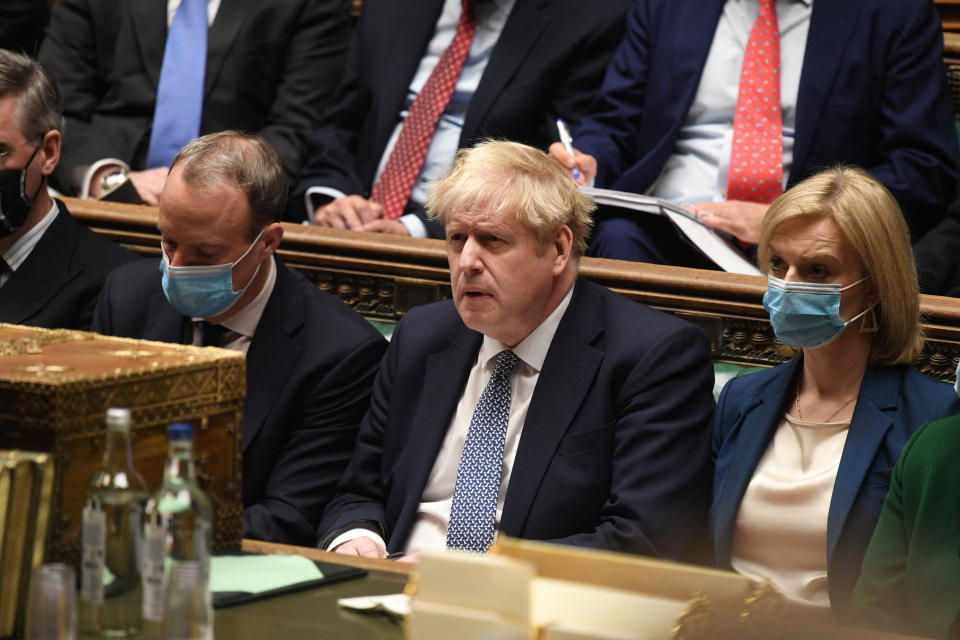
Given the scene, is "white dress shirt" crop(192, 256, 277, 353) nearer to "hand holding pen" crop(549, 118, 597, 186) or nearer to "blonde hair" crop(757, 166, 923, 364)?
"hand holding pen" crop(549, 118, 597, 186)

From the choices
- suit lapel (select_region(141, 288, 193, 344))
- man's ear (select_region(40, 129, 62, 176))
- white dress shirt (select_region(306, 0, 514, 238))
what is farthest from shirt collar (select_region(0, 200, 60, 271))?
white dress shirt (select_region(306, 0, 514, 238))

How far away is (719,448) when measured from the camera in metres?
2.73

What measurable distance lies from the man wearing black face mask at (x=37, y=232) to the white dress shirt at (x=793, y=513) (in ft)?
5.48

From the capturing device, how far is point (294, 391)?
2.88 metres

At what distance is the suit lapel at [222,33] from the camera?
4441 mm

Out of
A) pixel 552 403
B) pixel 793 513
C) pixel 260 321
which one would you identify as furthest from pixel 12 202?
pixel 793 513

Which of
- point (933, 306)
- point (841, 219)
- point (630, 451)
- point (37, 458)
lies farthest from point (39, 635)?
point (933, 306)

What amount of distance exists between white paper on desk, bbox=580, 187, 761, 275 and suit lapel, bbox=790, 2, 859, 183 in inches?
16.9

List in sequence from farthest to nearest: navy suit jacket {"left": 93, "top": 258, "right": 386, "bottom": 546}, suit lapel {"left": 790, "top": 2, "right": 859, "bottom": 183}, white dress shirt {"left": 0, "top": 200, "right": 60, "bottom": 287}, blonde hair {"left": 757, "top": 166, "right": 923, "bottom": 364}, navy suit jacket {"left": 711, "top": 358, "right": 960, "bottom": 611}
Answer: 1. suit lapel {"left": 790, "top": 2, "right": 859, "bottom": 183}
2. white dress shirt {"left": 0, "top": 200, "right": 60, "bottom": 287}
3. navy suit jacket {"left": 93, "top": 258, "right": 386, "bottom": 546}
4. blonde hair {"left": 757, "top": 166, "right": 923, "bottom": 364}
5. navy suit jacket {"left": 711, "top": 358, "right": 960, "bottom": 611}

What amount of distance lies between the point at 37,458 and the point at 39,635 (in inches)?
12.3

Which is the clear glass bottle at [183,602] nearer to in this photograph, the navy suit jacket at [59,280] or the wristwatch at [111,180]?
the navy suit jacket at [59,280]

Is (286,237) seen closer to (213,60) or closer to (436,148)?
(436,148)

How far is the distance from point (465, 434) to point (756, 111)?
5.04ft

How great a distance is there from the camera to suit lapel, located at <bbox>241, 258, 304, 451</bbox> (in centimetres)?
285
